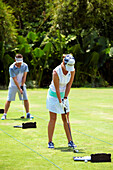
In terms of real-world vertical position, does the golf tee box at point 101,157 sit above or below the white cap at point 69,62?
below

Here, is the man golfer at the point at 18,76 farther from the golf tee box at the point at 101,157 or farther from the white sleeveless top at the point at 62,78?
the golf tee box at the point at 101,157

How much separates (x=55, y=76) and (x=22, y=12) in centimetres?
3208

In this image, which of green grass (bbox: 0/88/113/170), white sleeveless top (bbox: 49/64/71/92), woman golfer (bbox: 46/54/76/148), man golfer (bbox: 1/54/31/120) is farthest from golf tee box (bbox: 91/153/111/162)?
man golfer (bbox: 1/54/31/120)

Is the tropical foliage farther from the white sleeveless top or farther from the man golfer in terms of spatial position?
the white sleeveless top

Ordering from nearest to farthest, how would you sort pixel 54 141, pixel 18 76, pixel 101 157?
pixel 101 157 < pixel 54 141 < pixel 18 76

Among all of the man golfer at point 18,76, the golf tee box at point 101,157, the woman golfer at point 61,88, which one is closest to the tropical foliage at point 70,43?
the man golfer at point 18,76

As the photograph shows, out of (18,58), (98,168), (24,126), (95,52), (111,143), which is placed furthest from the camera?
(95,52)

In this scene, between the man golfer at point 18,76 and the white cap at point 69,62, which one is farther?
the man golfer at point 18,76

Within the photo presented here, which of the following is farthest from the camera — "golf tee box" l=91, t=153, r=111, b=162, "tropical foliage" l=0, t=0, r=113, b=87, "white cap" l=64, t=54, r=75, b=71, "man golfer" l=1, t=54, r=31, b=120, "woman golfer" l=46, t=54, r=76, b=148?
"tropical foliage" l=0, t=0, r=113, b=87

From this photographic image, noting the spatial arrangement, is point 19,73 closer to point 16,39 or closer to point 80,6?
point 16,39

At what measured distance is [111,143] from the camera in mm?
7480

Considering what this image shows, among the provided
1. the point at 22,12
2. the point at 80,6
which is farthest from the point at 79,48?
the point at 22,12

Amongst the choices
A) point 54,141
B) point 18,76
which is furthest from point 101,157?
point 18,76

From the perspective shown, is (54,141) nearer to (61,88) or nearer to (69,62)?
(61,88)
